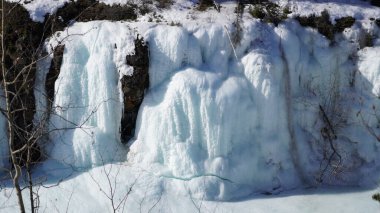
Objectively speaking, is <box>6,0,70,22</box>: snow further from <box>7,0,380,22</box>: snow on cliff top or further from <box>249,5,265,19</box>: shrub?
<box>249,5,265,19</box>: shrub

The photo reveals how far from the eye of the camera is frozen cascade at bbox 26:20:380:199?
970 cm

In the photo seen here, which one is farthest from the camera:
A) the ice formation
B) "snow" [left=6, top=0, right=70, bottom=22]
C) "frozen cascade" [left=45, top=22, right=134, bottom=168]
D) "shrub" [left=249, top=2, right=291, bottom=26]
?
"snow" [left=6, top=0, right=70, bottom=22]

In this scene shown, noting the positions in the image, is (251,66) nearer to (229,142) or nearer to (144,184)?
(229,142)

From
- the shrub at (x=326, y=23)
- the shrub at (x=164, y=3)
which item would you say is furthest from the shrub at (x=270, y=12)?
the shrub at (x=164, y=3)

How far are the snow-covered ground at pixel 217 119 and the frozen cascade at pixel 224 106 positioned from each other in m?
0.02

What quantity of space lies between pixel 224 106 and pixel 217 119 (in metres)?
0.28

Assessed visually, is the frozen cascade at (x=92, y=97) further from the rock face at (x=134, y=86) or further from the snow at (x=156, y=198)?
the snow at (x=156, y=198)

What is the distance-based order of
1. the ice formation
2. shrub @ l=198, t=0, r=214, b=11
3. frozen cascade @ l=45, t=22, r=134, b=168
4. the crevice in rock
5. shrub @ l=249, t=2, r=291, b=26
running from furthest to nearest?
shrub @ l=198, t=0, r=214, b=11
shrub @ l=249, t=2, r=291, b=26
the crevice in rock
frozen cascade @ l=45, t=22, r=134, b=168
the ice formation

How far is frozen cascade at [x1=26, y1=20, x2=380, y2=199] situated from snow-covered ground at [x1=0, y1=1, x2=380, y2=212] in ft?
0.07

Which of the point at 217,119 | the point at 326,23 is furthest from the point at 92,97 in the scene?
the point at 326,23

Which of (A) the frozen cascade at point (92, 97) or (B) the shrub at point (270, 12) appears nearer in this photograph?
(A) the frozen cascade at point (92, 97)

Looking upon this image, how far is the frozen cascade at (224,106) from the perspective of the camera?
31.8 feet

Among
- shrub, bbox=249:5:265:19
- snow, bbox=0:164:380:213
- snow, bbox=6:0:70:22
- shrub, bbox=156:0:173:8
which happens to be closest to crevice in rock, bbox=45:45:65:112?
snow, bbox=6:0:70:22

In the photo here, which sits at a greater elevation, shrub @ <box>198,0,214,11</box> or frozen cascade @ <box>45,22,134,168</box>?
shrub @ <box>198,0,214,11</box>
